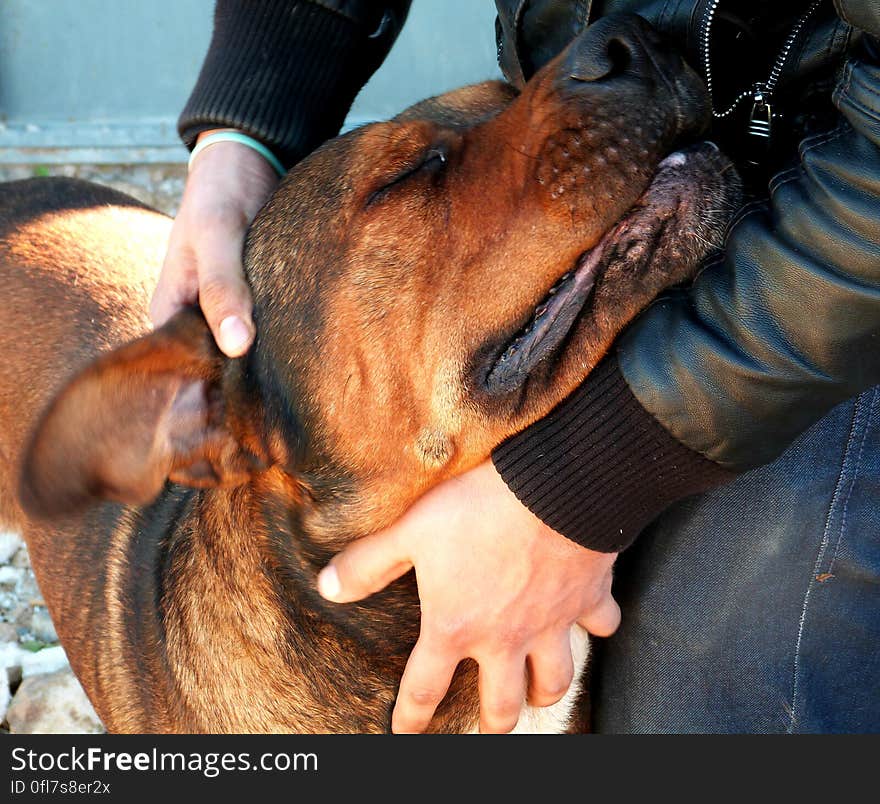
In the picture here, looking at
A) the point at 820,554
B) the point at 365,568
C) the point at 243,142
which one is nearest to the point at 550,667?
the point at 365,568

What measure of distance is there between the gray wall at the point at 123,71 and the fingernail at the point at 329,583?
450cm

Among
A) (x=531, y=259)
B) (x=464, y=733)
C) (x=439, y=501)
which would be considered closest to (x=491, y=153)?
(x=531, y=259)

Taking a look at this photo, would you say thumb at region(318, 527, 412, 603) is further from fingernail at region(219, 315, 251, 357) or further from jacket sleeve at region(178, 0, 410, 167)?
jacket sleeve at region(178, 0, 410, 167)

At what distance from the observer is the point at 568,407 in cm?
197

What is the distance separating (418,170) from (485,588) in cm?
93

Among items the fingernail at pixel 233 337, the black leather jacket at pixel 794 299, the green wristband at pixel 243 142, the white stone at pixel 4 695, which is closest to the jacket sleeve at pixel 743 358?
the black leather jacket at pixel 794 299

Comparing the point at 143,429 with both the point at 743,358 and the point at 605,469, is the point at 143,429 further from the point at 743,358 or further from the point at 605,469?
the point at 743,358

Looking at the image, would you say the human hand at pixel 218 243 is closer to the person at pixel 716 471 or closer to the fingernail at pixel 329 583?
the person at pixel 716 471

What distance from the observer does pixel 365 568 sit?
7.12 ft

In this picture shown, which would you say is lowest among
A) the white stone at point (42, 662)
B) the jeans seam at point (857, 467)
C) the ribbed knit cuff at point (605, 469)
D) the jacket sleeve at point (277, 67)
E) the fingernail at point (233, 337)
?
the white stone at point (42, 662)

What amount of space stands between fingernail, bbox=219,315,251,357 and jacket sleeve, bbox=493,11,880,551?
657mm

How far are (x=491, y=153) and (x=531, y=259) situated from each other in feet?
0.95

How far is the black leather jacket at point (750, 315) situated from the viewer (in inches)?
63.6

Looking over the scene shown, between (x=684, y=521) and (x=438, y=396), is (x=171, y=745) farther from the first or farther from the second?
(x=684, y=521)
